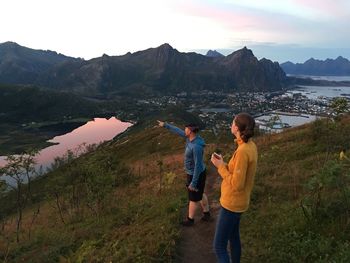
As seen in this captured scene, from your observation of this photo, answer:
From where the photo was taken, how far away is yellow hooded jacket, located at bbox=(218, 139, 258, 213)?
22.8 ft

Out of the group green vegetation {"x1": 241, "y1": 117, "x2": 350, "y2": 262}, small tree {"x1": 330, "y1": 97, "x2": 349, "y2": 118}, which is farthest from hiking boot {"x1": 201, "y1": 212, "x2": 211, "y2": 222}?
small tree {"x1": 330, "y1": 97, "x2": 349, "y2": 118}

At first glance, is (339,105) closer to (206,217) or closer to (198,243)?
(206,217)

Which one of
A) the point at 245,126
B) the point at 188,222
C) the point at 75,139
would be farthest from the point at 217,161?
the point at 75,139

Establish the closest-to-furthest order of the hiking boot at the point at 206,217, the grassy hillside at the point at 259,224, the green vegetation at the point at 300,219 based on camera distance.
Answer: the green vegetation at the point at 300,219
the grassy hillside at the point at 259,224
the hiking boot at the point at 206,217

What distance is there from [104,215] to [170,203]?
3.38 m

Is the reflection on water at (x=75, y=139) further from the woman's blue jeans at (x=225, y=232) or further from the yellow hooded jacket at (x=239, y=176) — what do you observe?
the yellow hooded jacket at (x=239, y=176)

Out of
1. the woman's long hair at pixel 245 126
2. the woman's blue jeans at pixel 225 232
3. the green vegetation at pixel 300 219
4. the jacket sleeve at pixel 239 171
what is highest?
the woman's long hair at pixel 245 126

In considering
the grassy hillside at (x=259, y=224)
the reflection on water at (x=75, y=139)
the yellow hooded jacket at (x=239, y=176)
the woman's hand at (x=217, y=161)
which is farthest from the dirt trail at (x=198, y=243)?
the reflection on water at (x=75, y=139)

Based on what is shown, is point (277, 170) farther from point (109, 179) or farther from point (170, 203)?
point (109, 179)

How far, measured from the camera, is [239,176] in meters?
6.96

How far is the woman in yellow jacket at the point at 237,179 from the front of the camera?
22.8 ft

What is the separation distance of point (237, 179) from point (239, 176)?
0.06 m

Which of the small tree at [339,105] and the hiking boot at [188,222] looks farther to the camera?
the small tree at [339,105]

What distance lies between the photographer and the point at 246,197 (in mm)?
7223
